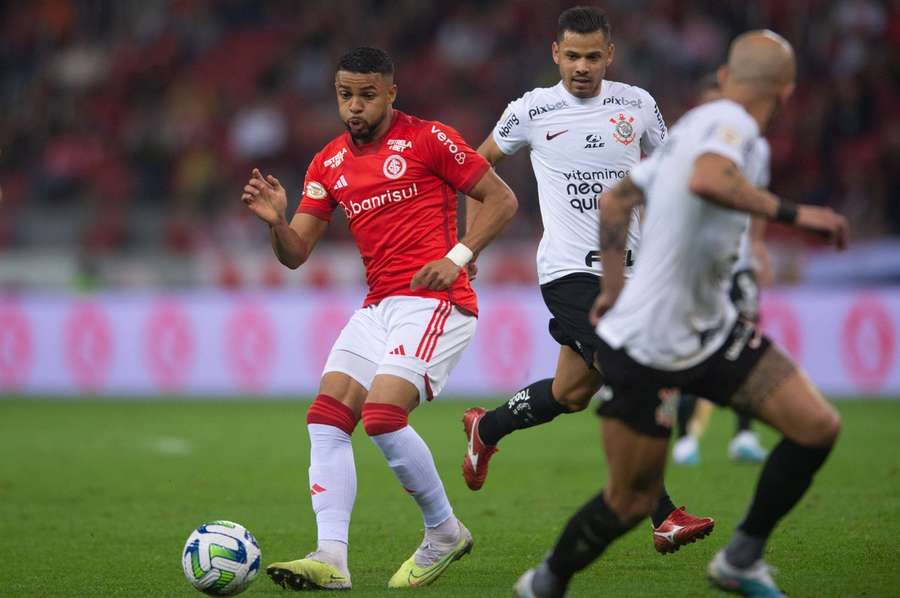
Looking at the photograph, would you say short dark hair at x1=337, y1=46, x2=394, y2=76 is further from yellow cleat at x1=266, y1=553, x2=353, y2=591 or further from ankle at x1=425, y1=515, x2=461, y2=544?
yellow cleat at x1=266, y1=553, x2=353, y2=591

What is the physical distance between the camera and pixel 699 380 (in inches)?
205

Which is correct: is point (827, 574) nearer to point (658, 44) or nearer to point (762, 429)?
point (762, 429)

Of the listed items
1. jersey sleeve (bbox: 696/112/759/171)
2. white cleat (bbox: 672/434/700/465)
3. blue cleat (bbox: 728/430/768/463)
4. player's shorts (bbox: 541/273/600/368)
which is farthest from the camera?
blue cleat (bbox: 728/430/768/463)

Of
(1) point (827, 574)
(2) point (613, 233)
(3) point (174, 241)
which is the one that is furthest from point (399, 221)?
(3) point (174, 241)

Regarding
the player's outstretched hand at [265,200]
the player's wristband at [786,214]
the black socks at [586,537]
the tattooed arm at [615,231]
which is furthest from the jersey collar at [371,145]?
the player's wristband at [786,214]

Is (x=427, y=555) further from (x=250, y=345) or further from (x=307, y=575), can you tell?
(x=250, y=345)

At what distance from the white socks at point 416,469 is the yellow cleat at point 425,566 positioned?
0.12m

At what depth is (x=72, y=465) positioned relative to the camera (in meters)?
11.5

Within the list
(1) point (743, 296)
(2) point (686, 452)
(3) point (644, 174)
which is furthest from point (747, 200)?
(2) point (686, 452)

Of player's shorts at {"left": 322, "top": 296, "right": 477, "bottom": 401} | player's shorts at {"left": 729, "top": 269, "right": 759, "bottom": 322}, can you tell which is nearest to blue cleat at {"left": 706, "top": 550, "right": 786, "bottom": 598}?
player's shorts at {"left": 729, "top": 269, "right": 759, "bottom": 322}

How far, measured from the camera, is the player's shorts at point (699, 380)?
5.09 m

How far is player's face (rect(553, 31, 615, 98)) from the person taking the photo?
712 centimetres

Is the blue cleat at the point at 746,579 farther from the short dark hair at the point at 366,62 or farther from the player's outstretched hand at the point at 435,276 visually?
the short dark hair at the point at 366,62

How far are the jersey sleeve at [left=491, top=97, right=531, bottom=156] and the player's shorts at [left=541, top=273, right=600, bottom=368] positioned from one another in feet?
2.60
